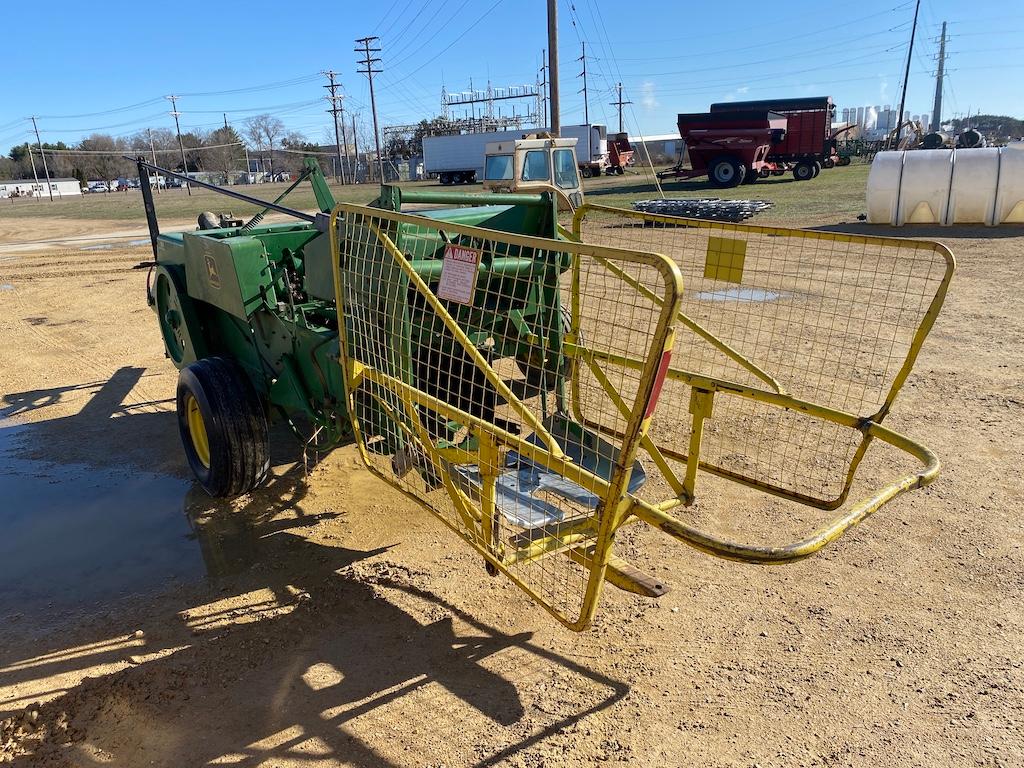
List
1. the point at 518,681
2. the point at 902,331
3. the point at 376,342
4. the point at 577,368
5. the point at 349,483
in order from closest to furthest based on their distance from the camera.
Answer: the point at 518,681, the point at 376,342, the point at 577,368, the point at 349,483, the point at 902,331

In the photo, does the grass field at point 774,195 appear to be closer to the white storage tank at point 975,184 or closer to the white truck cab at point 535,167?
the white storage tank at point 975,184

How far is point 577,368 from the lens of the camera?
4.16 metres

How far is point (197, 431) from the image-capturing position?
467 cm

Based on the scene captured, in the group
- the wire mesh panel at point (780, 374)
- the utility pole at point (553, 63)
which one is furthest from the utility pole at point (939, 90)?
the wire mesh panel at point (780, 374)

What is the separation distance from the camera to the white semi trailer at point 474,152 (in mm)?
39469

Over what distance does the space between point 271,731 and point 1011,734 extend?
2.61 metres

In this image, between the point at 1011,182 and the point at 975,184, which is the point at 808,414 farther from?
the point at 1011,182

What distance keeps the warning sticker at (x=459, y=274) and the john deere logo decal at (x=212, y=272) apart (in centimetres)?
201

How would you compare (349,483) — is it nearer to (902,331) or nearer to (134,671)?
(134,671)

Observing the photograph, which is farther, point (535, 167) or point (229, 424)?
point (535, 167)

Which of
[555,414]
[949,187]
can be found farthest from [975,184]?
[555,414]

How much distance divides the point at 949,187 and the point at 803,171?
50.3 feet

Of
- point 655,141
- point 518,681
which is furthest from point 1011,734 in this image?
point 655,141

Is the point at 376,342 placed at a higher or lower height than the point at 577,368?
higher
